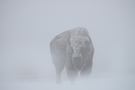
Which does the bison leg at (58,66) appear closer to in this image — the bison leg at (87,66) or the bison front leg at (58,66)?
Answer: the bison front leg at (58,66)

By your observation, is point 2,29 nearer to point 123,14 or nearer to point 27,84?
point 27,84

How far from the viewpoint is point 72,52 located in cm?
214

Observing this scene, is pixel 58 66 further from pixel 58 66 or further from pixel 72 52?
pixel 72 52

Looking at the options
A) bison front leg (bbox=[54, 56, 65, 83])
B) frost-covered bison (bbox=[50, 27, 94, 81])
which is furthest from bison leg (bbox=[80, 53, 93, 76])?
bison front leg (bbox=[54, 56, 65, 83])

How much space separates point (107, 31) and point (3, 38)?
1.04 metres

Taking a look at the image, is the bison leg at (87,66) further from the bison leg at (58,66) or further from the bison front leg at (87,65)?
the bison leg at (58,66)

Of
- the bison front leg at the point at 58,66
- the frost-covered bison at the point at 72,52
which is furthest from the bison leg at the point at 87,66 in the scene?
the bison front leg at the point at 58,66

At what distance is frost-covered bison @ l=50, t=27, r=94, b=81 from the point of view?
6.98ft

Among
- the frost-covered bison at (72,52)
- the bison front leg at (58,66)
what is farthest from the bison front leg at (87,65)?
the bison front leg at (58,66)

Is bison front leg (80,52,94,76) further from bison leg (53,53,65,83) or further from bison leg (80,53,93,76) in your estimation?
bison leg (53,53,65,83)

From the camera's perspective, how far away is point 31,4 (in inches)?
84.2

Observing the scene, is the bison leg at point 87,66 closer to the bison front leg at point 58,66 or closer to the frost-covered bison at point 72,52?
the frost-covered bison at point 72,52

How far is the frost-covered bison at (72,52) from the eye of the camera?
6.98ft

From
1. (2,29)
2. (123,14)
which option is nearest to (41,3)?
(2,29)
